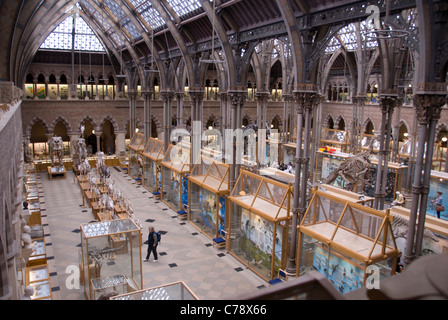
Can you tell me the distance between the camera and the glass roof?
86.6 ft

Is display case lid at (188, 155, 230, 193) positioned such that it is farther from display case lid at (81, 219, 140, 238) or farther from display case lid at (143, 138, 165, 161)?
display case lid at (143, 138, 165, 161)

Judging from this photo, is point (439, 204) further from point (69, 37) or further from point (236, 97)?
point (69, 37)

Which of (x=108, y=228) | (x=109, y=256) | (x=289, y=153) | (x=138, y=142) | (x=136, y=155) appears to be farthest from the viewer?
(x=289, y=153)

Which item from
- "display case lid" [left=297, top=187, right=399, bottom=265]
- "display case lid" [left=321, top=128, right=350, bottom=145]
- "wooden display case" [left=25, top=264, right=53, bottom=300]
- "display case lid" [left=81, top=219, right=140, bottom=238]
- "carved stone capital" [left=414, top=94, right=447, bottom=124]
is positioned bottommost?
"wooden display case" [left=25, top=264, right=53, bottom=300]

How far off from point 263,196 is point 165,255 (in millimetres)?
3852

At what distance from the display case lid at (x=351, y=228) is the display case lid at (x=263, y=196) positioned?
1.10 metres

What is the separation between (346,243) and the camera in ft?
25.6

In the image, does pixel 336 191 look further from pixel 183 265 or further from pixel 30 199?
pixel 30 199

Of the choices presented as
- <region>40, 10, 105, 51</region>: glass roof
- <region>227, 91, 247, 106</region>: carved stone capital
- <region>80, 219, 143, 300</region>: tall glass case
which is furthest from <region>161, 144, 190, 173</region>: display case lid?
<region>40, 10, 105, 51</region>: glass roof

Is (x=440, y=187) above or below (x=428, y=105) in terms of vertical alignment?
below

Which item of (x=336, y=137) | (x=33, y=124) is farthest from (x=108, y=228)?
(x=33, y=124)

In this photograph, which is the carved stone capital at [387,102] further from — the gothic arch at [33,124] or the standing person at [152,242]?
the gothic arch at [33,124]

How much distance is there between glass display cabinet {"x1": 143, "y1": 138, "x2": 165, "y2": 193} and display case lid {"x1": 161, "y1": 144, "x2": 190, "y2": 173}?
2.76 ft

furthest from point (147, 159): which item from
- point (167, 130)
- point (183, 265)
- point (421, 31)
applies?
point (421, 31)
